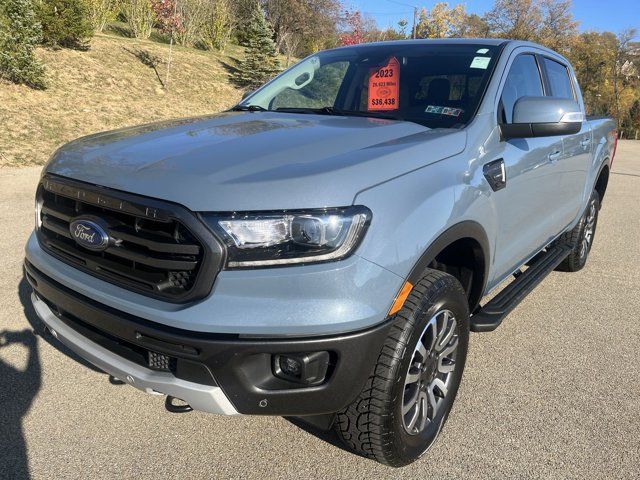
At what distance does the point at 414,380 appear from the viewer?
2.20 m

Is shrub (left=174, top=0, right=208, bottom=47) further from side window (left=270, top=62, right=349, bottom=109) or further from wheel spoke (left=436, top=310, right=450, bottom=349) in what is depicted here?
wheel spoke (left=436, top=310, right=450, bottom=349)

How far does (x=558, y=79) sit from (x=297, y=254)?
3.32m

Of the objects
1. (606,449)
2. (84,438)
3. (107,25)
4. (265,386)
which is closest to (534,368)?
(606,449)

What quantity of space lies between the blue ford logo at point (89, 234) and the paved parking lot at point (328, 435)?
997 millimetres

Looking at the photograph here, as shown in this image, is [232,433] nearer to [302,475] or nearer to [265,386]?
[302,475]

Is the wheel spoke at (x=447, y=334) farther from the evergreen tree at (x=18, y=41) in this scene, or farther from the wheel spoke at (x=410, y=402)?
the evergreen tree at (x=18, y=41)

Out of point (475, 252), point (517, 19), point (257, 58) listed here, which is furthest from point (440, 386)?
point (517, 19)

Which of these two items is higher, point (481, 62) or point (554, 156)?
point (481, 62)

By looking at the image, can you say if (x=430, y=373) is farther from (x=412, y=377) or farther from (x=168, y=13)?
(x=168, y=13)

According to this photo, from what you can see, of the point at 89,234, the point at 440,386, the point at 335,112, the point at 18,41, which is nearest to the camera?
the point at 89,234

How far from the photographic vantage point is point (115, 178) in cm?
196

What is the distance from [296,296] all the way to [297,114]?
1613mm

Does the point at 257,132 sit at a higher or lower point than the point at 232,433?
higher

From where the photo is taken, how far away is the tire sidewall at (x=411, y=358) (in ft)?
6.50
